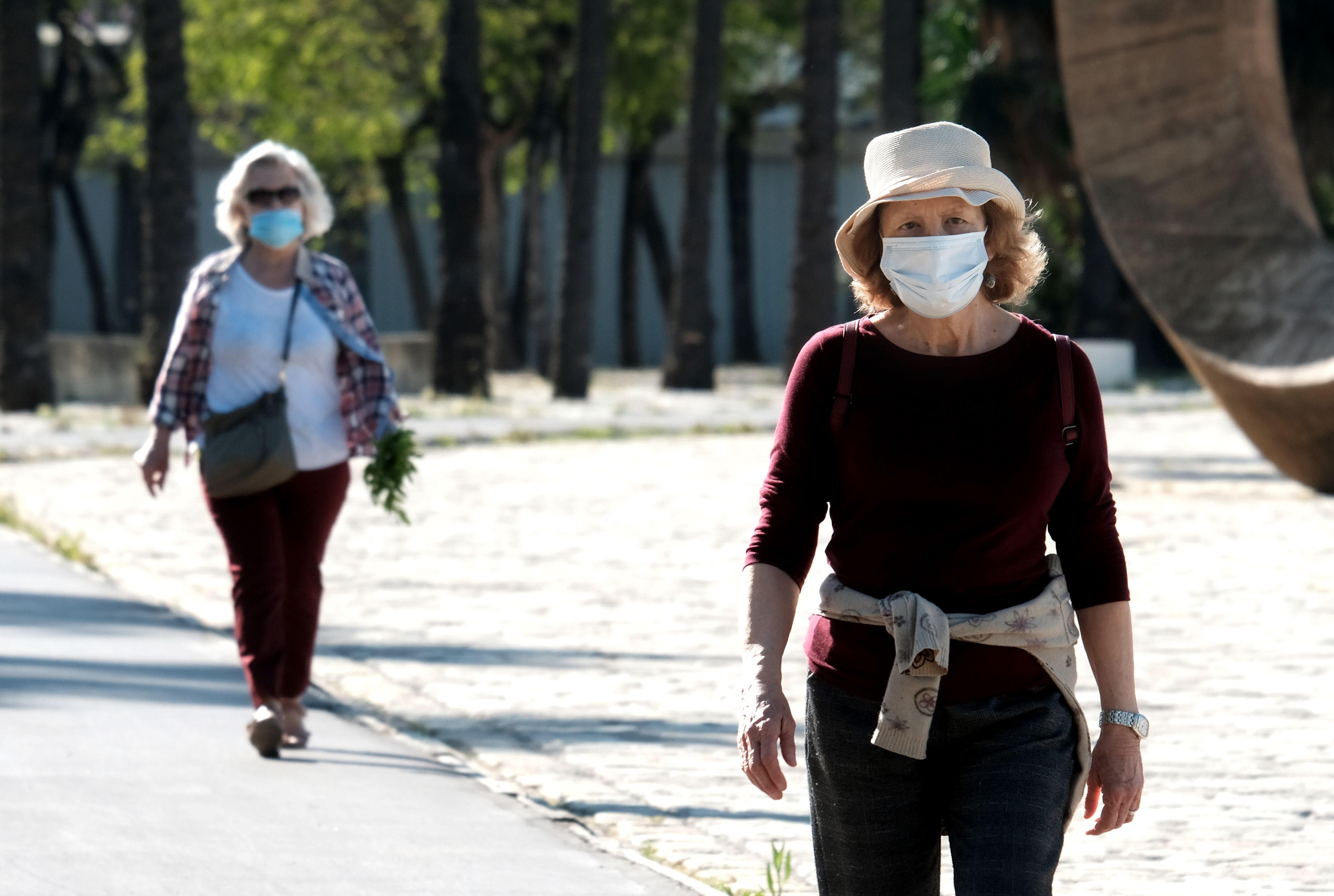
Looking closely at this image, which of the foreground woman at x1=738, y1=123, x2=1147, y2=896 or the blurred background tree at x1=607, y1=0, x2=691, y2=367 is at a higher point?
the blurred background tree at x1=607, y1=0, x2=691, y2=367

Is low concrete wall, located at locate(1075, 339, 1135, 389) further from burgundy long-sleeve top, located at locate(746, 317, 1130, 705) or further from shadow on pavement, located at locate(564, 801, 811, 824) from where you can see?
burgundy long-sleeve top, located at locate(746, 317, 1130, 705)

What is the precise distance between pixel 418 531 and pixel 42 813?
312 inches

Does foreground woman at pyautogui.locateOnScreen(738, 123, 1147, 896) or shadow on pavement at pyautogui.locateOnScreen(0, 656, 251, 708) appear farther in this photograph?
shadow on pavement at pyautogui.locateOnScreen(0, 656, 251, 708)

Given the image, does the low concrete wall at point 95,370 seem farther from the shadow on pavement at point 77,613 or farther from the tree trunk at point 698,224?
the shadow on pavement at point 77,613

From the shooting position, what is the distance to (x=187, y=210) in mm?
23953

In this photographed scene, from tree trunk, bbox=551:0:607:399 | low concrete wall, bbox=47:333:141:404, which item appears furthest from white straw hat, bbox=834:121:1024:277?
tree trunk, bbox=551:0:607:399

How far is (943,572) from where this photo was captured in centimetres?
358

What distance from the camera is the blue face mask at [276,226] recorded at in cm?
728

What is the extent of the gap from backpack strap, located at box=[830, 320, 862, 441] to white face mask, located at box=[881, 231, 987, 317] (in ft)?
0.38

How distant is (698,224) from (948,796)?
2593cm

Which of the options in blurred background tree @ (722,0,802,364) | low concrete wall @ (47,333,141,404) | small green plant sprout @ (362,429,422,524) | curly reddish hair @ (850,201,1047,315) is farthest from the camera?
blurred background tree @ (722,0,802,364)

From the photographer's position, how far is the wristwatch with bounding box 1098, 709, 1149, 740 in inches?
146

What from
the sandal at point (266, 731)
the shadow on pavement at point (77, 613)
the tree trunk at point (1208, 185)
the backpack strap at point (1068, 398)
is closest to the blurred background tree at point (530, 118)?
the tree trunk at point (1208, 185)

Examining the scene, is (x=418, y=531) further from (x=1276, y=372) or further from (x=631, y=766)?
(x=631, y=766)
